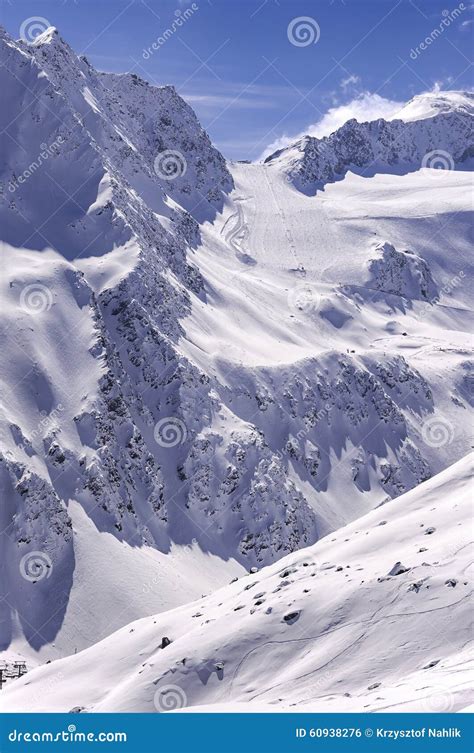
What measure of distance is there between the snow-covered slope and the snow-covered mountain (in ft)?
143

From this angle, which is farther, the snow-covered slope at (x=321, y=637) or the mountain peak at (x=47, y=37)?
the mountain peak at (x=47, y=37)

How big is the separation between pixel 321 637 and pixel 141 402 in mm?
90070

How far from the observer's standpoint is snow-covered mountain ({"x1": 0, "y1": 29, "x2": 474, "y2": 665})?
10462cm

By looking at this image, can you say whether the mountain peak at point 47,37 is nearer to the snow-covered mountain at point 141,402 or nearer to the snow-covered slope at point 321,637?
the snow-covered mountain at point 141,402

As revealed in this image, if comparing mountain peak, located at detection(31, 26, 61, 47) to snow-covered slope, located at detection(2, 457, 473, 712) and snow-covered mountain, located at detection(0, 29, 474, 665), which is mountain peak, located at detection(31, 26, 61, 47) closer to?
snow-covered mountain, located at detection(0, 29, 474, 665)

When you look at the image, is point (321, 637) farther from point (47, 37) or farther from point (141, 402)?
point (47, 37)

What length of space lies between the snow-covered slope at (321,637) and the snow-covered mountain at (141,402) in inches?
1721

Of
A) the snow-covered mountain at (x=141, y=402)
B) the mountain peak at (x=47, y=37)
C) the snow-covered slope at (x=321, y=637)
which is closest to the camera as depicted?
the snow-covered slope at (x=321, y=637)

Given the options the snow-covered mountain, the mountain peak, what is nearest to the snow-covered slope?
the snow-covered mountain

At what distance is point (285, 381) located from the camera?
152000mm

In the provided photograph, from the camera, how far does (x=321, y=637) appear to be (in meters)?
46.7

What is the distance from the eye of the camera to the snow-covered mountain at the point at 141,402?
4119 inches

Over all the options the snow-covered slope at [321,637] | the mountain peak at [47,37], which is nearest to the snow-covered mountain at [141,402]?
the mountain peak at [47,37]

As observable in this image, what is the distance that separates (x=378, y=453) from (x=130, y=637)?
10494cm
